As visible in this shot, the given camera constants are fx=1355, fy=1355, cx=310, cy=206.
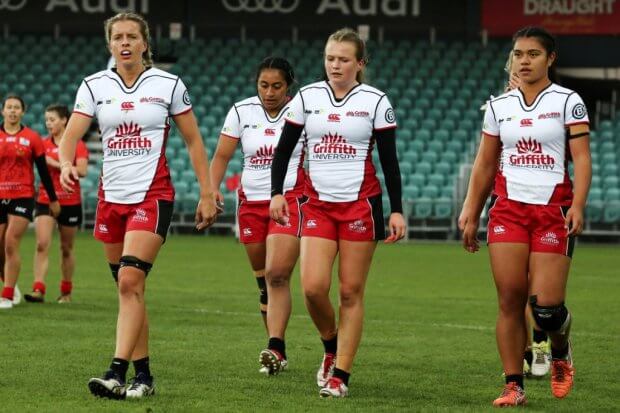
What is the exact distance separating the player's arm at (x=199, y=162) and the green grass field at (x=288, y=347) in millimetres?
1113

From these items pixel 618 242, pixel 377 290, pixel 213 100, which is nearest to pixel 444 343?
pixel 377 290

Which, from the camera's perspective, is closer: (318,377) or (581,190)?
(581,190)

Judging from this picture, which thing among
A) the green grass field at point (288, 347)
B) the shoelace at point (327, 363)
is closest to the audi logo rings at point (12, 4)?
the green grass field at point (288, 347)

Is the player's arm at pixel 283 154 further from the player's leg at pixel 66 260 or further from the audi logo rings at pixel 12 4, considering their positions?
the audi logo rings at pixel 12 4

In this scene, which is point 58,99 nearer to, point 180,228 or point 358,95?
point 180,228

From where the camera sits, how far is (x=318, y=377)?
881 cm

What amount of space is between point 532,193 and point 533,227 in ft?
0.65

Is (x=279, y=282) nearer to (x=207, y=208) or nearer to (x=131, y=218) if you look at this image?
(x=207, y=208)

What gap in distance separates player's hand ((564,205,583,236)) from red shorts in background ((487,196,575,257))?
146mm

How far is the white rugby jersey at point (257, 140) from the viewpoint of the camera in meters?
9.95

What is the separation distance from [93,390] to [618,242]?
2434 centimetres

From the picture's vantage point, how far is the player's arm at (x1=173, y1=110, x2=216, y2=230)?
8148mm

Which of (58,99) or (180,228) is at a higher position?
(58,99)

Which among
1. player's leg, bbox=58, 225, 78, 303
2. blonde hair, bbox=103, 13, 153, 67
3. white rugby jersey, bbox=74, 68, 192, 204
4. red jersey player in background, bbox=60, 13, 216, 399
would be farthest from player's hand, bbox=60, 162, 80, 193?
player's leg, bbox=58, 225, 78, 303
